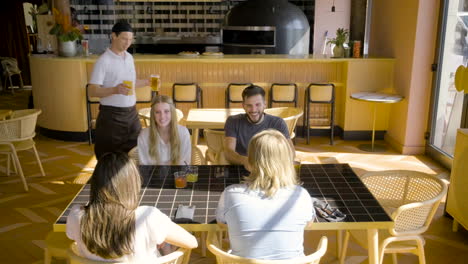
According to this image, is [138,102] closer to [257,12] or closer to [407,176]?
[257,12]

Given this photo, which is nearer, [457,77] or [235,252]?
[235,252]

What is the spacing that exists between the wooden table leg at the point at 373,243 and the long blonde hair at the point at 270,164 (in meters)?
0.46

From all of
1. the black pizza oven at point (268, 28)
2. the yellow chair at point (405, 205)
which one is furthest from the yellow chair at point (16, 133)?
the black pizza oven at point (268, 28)

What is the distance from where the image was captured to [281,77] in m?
6.65

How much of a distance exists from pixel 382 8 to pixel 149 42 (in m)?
6.00

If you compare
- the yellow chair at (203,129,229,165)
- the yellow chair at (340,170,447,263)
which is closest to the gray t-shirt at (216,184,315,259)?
the yellow chair at (340,170,447,263)

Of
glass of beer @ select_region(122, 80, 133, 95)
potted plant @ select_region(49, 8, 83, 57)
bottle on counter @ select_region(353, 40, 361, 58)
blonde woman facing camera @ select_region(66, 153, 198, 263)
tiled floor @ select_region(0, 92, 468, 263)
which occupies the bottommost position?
tiled floor @ select_region(0, 92, 468, 263)

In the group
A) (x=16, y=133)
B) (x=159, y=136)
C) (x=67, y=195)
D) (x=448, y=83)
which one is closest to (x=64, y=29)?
(x=16, y=133)

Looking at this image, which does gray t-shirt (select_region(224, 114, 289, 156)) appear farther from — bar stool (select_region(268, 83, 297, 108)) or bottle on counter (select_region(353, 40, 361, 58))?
bottle on counter (select_region(353, 40, 361, 58))

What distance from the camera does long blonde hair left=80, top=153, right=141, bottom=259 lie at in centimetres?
177

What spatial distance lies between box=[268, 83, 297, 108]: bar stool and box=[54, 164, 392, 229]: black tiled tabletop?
348cm

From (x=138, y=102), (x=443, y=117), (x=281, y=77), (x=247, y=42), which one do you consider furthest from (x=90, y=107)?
(x=443, y=117)

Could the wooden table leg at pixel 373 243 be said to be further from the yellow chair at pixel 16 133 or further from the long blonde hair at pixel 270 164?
the yellow chair at pixel 16 133

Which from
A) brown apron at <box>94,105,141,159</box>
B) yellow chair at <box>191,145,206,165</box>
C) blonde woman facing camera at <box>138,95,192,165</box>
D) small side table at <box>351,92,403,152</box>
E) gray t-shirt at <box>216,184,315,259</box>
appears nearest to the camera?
gray t-shirt at <box>216,184,315,259</box>
